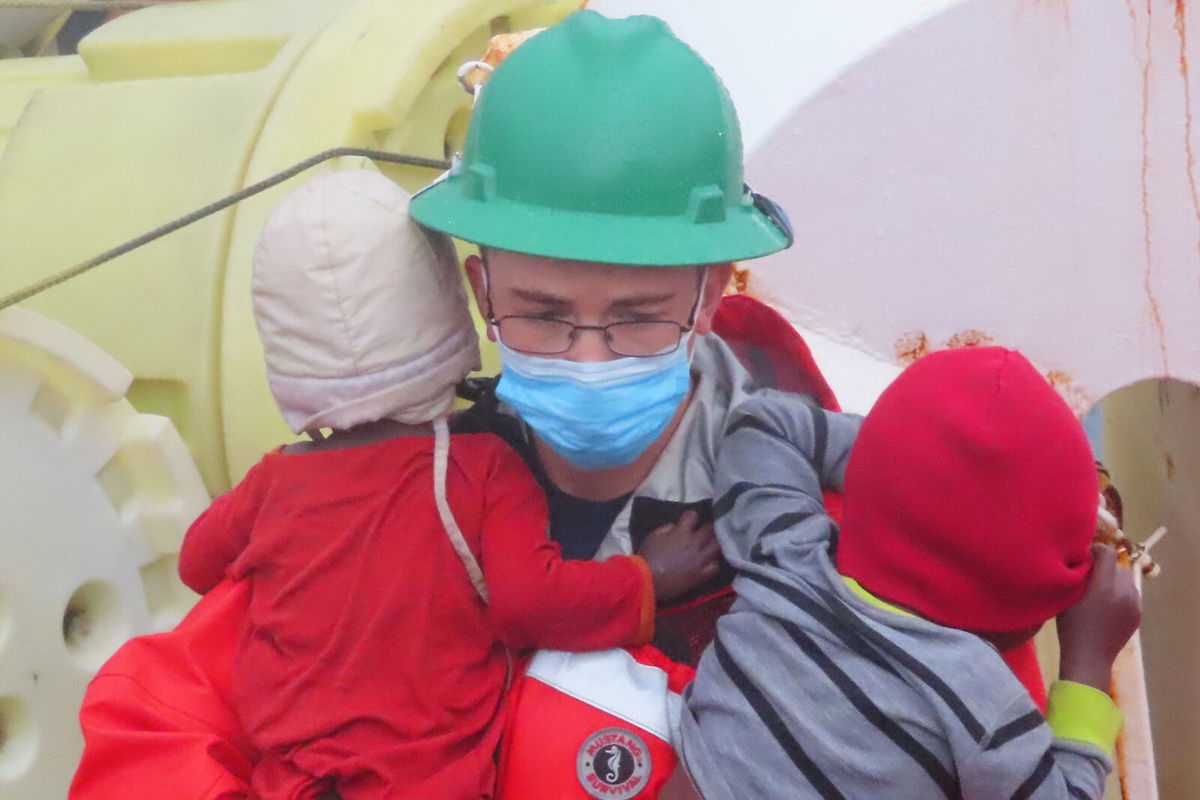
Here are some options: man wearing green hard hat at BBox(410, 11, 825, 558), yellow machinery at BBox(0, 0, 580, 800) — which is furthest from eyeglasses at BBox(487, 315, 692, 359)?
yellow machinery at BBox(0, 0, 580, 800)

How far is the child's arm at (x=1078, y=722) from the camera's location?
873mm

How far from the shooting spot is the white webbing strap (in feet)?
3.42

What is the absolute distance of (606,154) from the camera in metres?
0.96

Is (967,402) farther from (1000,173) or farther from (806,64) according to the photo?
(806,64)

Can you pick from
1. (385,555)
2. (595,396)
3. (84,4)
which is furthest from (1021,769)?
(84,4)

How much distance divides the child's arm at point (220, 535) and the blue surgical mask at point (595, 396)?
29 cm

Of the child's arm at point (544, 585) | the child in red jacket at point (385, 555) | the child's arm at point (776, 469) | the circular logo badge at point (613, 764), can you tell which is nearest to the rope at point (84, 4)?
the child in red jacket at point (385, 555)

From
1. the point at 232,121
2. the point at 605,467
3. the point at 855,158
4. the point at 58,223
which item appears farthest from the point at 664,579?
the point at 58,223

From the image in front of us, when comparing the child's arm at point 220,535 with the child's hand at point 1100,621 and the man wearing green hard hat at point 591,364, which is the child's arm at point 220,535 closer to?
the man wearing green hard hat at point 591,364

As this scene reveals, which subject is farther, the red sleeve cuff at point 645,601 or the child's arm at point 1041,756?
the red sleeve cuff at point 645,601

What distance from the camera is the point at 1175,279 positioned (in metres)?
1.44

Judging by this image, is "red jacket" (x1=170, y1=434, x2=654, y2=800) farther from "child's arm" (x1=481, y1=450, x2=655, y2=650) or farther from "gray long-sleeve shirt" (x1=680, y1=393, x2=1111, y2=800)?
"gray long-sleeve shirt" (x1=680, y1=393, x2=1111, y2=800)

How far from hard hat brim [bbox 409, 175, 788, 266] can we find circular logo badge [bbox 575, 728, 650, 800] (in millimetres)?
445

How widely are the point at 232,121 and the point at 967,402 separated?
113 cm
